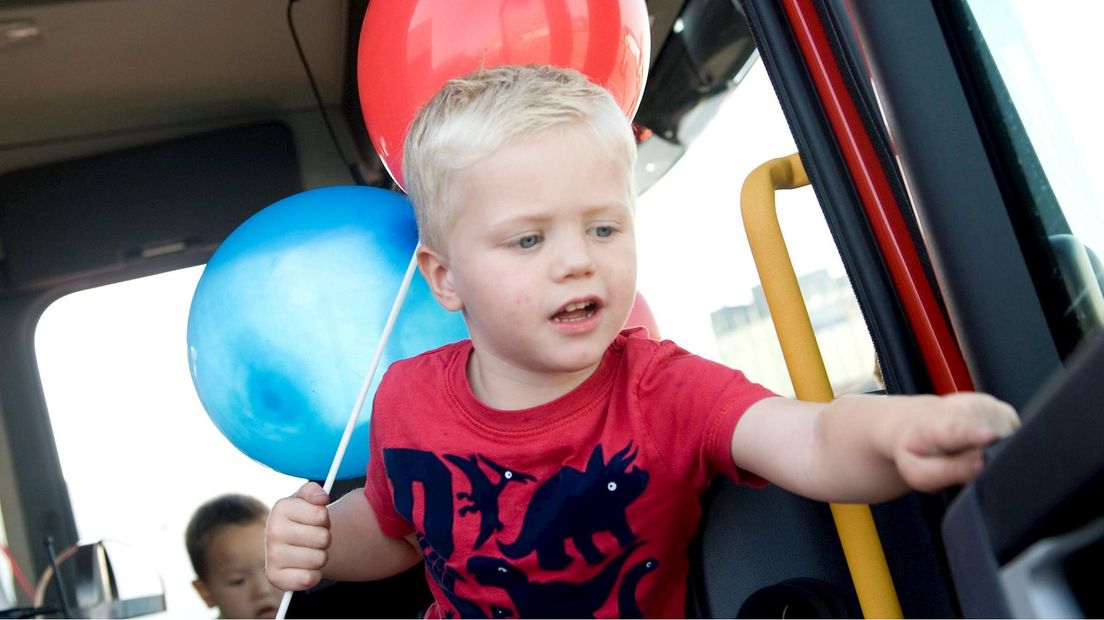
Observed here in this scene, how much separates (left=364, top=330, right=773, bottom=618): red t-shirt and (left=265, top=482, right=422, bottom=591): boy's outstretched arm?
6.6 inches

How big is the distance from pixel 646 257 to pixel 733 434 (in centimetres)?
206

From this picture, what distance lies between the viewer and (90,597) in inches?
111

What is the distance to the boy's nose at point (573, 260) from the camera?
109 cm

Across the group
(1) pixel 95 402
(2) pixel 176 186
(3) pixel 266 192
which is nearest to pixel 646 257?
(3) pixel 266 192

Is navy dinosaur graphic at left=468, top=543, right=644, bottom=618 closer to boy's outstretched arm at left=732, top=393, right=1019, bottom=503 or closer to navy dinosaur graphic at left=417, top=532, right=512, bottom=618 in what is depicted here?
navy dinosaur graphic at left=417, top=532, right=512, bottom=618

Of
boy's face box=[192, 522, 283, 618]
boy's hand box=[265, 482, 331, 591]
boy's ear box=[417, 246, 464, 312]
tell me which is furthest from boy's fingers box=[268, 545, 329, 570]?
boy's face box=[192, 522, 283, 618]

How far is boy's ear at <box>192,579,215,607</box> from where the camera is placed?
132 inches

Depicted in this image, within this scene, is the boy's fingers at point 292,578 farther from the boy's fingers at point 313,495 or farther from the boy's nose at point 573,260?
the boy's nose at point 573,260

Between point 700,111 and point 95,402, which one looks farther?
point 95,402

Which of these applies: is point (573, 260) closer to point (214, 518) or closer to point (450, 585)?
point (450, 585)

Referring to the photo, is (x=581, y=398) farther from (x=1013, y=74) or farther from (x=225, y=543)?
(x=225, y=543)

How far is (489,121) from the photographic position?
1.16 meters

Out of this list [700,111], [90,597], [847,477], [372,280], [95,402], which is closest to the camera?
[847,477]

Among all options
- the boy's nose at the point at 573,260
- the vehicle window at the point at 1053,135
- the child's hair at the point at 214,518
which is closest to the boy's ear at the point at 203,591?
the child's hair at the point at 214,518
